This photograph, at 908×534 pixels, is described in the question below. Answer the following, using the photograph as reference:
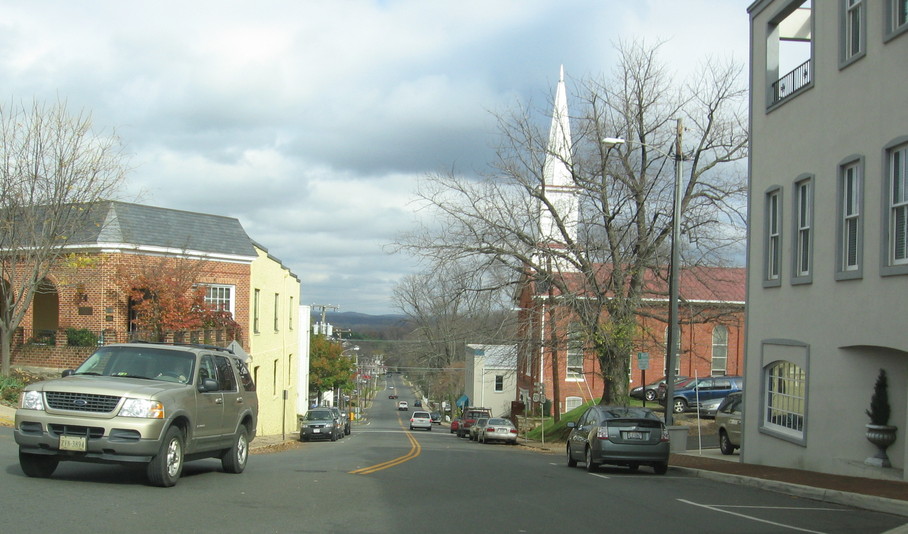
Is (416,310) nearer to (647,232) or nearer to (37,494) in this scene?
(647,232)

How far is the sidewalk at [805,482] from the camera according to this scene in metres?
11.5

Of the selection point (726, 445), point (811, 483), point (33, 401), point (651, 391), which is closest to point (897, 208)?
point (811, 483)

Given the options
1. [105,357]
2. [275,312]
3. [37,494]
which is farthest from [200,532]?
[275,312]

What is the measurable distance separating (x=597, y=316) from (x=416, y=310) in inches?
1511

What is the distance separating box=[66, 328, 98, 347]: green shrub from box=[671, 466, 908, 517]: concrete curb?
71.9 ft

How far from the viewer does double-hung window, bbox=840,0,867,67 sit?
1565cm

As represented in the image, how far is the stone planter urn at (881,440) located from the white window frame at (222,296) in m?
23.8

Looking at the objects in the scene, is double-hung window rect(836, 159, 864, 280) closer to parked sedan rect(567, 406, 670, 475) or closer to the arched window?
parked sedan rect(567, 406, 670, 475)

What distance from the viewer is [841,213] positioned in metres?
16.3

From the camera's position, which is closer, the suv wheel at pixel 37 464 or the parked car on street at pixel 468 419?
the suv wheel at pixel 37 464

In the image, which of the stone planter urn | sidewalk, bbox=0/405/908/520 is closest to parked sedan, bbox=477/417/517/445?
sidewalk, bbox=0/405/908/520

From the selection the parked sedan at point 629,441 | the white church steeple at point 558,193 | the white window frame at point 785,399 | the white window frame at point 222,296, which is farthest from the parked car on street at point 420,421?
the parked sedan at point 629,441

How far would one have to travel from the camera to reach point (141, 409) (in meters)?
10.4

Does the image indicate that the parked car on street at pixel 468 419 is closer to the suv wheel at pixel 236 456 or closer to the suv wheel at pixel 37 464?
the suv wheel at pixel 236 456
